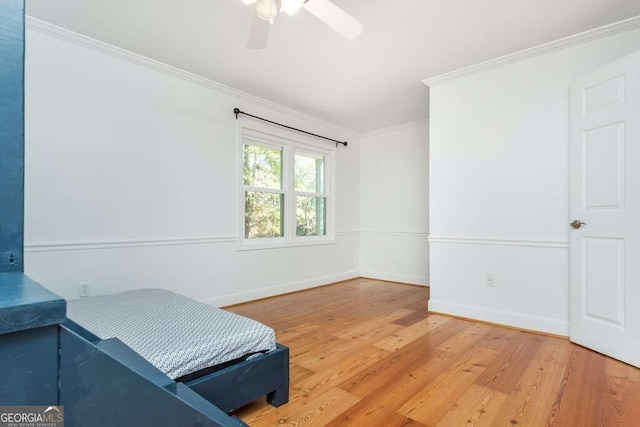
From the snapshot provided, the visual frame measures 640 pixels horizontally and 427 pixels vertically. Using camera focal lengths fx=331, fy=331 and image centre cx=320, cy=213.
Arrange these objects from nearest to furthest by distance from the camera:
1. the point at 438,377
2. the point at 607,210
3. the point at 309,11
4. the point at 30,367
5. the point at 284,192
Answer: the point at 30,367
the point at 309,11
the point at 438,377
the point at 607,210
the point at 284,192

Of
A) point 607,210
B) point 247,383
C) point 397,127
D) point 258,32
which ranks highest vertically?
point 397,127

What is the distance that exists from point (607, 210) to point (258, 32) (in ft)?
8.61

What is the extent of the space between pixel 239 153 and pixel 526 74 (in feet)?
9.36

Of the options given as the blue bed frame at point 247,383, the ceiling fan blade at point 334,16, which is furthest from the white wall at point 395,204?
the blue bed frame at point 247,383

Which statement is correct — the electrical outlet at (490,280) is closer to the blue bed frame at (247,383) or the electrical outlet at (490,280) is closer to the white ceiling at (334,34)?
the white ceiling at (334,34)

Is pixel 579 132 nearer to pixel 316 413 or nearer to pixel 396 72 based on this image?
pixel 396 72

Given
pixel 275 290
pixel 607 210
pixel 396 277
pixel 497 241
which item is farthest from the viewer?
pixel 396 277

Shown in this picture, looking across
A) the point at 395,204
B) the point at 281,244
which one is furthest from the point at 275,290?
the point at 395,204

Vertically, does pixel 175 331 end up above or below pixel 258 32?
below

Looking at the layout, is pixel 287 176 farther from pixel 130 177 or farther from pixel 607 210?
pixel 607 210

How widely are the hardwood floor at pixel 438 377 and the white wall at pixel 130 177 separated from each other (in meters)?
0.90

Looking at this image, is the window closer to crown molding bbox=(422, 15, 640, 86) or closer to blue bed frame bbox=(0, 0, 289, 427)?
crown molding bbox=(422, 15, 640, 86)

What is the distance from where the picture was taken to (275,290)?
402 cm

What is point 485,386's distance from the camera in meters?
1.89
